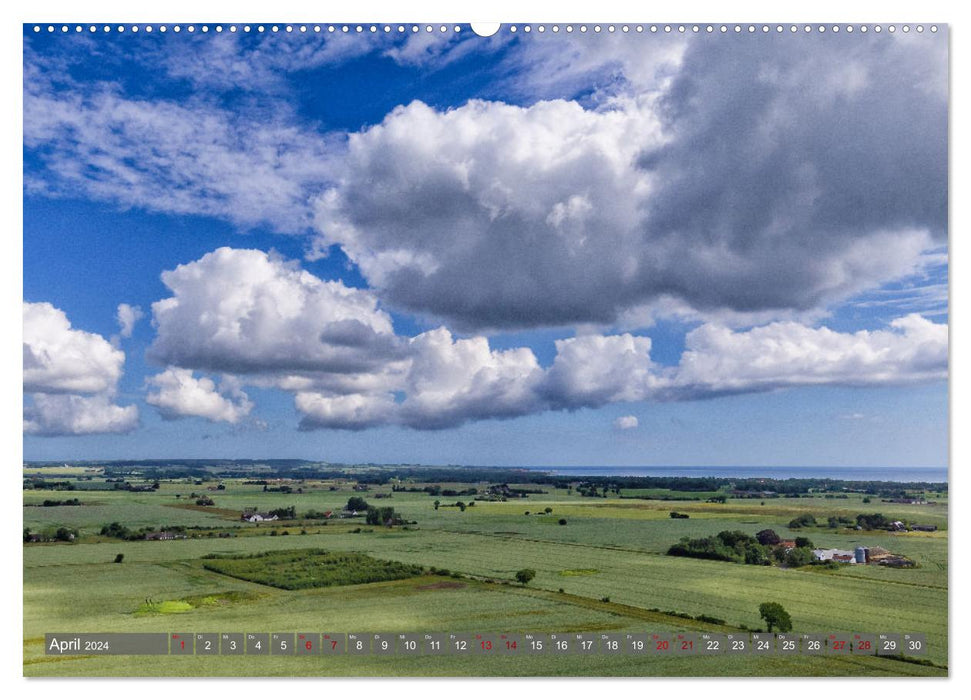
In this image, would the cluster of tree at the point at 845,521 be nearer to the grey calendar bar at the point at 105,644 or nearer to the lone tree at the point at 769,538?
the lone tree at the point at 769,538

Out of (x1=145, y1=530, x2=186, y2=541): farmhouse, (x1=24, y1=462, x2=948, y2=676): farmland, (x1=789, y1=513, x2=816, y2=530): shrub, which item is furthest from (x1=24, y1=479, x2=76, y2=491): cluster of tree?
(x1=789, y1=513, x2=816, y2=530): shrub

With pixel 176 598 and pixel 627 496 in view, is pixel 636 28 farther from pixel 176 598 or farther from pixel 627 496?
pixel 176 598

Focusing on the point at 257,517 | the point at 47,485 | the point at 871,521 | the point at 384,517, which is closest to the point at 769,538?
the point at 871,521

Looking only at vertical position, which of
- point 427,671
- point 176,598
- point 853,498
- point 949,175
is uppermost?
point 949,175

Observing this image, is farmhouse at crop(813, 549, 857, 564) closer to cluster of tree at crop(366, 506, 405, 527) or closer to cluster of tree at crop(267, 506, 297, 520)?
cluster of tree at crop(366, 506, 405, 527)
